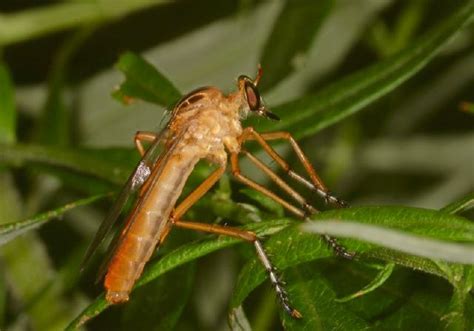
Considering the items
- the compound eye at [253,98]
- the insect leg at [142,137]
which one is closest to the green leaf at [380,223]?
the compound eye at [253,98]

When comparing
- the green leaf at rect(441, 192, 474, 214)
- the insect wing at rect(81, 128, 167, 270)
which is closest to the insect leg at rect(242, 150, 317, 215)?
the insect wing at rect(81, 128, 167, 270)

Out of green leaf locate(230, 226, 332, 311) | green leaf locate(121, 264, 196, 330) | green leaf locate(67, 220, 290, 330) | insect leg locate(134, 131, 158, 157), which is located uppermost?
insect leg locate(134, 131, 158, 157)

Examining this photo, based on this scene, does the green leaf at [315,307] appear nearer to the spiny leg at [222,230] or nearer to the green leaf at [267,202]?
the spiny leg at [222,230]

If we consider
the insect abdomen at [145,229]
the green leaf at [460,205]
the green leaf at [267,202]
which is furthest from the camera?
the green leaf at [267,202]

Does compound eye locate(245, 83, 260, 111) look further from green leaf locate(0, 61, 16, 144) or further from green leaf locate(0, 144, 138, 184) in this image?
green leaf locate(0, 61, 16, 144)

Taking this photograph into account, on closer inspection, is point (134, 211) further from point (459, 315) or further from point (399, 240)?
point (399, 240)

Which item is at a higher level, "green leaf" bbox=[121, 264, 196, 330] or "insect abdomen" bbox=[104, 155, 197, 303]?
"insect abdomen" bbox=[104, 155, 197, 303]

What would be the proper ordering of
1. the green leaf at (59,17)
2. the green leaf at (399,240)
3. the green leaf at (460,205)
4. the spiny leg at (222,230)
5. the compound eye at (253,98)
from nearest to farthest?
the green leaf at (399,240), the green leaf at (460,205), the spiny leg at (222,230), the compound eye at (253,98), the green leaf at (59,17)
